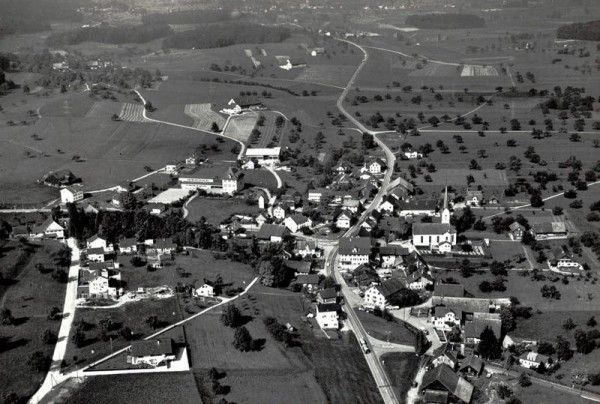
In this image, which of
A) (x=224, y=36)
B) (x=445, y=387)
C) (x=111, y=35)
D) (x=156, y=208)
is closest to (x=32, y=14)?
(x=111, y=35)

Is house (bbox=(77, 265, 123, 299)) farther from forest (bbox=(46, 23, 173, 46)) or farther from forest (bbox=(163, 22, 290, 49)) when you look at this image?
forest (bbox=(163, 22, 290, 49))

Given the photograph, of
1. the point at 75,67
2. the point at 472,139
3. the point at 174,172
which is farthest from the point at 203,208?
the point at 75,67

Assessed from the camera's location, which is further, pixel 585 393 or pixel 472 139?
pixel 472 139

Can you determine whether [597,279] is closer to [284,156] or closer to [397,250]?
[397,250]

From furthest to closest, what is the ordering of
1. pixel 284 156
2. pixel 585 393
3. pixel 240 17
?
pixel 240 17 < pixel 284 156 < pixel 585 393

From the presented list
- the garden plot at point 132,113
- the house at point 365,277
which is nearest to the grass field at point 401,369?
the house at point 365,277

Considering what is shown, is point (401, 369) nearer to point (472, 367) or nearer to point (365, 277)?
point (472, 367)
